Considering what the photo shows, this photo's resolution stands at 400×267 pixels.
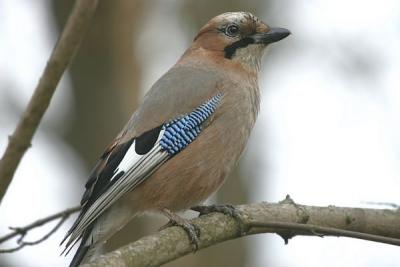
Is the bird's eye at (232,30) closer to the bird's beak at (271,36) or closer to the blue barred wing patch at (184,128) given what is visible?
the bird's beak at (271,36)

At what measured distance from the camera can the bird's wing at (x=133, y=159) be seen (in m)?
5.51

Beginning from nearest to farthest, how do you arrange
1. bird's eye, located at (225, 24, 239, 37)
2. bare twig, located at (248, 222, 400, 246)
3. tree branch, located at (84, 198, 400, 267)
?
bare twig, located at (248, 222, 400, 246) < tree branch, located at (84, 198, 400, 267) < bird's eye, located at (225, 24, 239, 37)

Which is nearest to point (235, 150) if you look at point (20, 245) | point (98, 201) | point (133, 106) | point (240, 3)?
point (98, 201)

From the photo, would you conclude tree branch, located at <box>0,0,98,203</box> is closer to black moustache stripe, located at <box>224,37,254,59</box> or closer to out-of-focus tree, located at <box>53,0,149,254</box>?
black moustache stripe, located at <box>224,37,254,59</box>

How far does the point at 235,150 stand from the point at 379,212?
1185mm

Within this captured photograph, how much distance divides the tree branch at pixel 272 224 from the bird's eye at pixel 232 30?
182 centimetres

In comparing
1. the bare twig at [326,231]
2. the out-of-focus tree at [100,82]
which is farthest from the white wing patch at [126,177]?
the out-of-focus tree at [100,82]

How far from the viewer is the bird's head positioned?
6941 mm

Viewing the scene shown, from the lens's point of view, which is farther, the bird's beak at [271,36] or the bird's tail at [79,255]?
the bird's beak at [271,36]

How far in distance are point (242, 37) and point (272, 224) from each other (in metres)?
2.43

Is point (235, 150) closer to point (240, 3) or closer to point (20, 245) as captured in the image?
point (20, 245)

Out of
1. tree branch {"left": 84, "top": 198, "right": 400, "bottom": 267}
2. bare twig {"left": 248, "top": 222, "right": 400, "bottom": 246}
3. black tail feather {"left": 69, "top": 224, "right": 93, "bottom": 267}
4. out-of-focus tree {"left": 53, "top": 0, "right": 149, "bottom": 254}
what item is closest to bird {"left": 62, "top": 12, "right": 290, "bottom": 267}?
black tail feather {"left": 69, "top": 224, "right": 93, "bottom": 267}

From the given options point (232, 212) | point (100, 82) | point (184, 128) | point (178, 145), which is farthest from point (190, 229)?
point (100, 82)

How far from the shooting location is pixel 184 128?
20.3 feet
